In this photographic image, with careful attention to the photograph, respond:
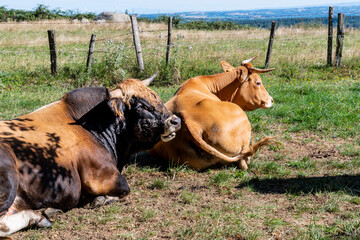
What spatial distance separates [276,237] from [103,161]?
75.7 inches

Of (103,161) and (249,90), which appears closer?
(103,161)

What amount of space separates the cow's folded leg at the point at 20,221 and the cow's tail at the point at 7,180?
0.36ft

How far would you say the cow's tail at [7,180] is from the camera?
11.8 ft

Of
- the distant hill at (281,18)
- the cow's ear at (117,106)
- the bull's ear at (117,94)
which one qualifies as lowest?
the distant hill at (281,18)

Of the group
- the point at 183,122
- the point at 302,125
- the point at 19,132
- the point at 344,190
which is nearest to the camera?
the point at 19,132

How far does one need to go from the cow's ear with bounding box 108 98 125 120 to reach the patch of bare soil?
3.18ft

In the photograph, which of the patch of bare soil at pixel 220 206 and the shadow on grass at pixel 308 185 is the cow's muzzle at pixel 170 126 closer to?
the patch of bare soil at pixel 220 206

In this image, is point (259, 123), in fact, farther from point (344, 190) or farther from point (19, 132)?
point (19, 132)

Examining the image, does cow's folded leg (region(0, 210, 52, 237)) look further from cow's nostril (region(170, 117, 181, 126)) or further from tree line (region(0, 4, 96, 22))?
tree line (region(0, 4, 96, 22))

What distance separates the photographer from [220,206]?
4.51 metres

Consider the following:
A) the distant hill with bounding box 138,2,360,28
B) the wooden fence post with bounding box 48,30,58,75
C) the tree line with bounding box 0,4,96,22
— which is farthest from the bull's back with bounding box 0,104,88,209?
the tree line with bounding box 0,4,96,22

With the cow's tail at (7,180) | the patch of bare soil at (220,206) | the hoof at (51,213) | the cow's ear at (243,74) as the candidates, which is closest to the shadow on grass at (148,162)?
the patch of bare soil at (220,206)

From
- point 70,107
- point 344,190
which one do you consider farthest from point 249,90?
point 70,107

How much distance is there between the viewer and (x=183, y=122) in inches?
217
